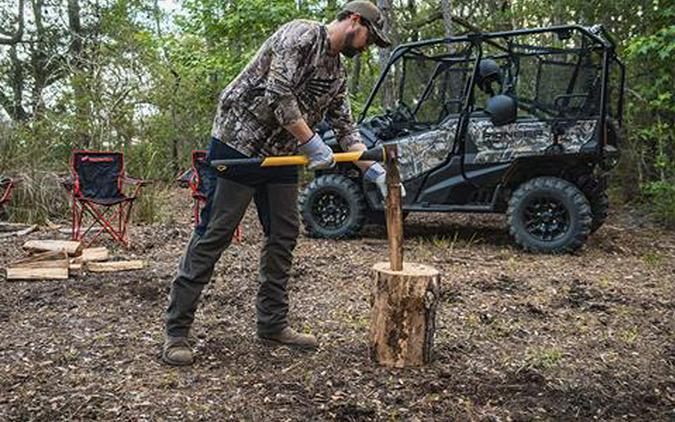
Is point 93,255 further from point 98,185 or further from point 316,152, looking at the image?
point 316,152

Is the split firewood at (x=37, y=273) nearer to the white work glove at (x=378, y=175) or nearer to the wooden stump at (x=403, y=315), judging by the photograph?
the white work glove at (x=378, y=175)

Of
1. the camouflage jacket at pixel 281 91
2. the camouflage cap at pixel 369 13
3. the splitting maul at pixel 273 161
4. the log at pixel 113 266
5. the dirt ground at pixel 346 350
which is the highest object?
the camouflage cap at pixel 369 13

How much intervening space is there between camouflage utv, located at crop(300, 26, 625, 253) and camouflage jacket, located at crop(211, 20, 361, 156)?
2481mm

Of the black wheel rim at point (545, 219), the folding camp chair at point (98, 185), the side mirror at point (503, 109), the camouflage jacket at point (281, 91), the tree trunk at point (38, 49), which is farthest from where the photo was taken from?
the tree trunk at point (38, 49)

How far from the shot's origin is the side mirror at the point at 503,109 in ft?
18.1

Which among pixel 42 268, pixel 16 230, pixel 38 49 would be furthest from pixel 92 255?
pixel 38 49

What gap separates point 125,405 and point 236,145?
115 cm

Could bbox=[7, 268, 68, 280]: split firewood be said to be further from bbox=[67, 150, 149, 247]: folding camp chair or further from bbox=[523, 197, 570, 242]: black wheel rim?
bbox=[523, 197, 570, 242]: black wheel rim

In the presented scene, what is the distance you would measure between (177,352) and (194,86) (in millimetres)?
9080

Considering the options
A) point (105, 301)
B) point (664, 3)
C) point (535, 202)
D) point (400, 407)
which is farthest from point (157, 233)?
point (664, 3)

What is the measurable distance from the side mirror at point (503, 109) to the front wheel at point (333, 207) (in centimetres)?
154

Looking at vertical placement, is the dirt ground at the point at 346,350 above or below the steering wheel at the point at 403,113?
below

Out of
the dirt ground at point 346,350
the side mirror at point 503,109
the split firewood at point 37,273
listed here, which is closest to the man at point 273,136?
the dirt ground at point 346,350

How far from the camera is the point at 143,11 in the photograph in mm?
18281
